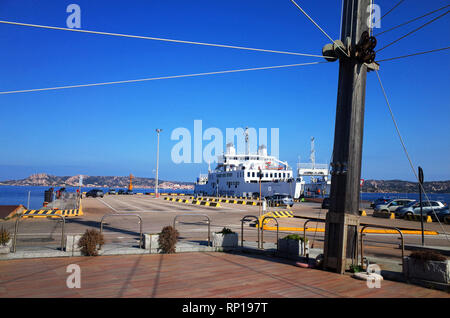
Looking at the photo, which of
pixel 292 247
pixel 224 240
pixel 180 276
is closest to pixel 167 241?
pixel 224 240

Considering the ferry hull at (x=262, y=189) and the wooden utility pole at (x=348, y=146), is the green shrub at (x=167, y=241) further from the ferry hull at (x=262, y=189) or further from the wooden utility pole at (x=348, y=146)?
the ferry hull at (x=262, y=189)

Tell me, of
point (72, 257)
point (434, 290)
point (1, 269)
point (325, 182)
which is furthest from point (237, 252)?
point (325, 182)

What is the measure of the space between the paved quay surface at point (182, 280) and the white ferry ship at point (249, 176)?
177 ft

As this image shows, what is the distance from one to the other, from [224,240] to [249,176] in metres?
59.9

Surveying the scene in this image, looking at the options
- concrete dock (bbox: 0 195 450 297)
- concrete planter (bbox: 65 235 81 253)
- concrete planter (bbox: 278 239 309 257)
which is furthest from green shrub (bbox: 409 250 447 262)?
concrete planter (bbox: 65 235 81 253)

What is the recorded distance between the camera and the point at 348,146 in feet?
25.2

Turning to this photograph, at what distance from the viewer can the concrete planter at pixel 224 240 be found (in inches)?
396

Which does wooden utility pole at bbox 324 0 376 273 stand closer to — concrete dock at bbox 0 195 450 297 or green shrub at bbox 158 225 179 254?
concrete dock at bbox 0 195 450 297

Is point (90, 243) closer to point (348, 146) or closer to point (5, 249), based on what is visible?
point (5, 249)

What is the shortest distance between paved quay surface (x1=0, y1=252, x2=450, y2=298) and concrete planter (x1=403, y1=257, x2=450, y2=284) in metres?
0.31

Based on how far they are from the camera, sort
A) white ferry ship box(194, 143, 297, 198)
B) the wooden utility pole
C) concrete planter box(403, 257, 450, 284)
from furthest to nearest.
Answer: white ferry ship box(194, 143, 297, 198), the wooden utility pole, concrete planter box(403, 257, 450, 284)

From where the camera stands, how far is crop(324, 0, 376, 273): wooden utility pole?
24.9 ft

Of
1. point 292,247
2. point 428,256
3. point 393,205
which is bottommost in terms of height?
point 393,205
